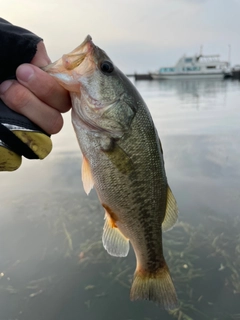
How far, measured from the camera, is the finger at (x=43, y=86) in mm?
1446

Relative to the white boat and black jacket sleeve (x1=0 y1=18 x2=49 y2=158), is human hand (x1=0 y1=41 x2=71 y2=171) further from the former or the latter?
the white boat

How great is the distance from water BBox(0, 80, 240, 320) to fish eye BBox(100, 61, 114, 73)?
8.34ft

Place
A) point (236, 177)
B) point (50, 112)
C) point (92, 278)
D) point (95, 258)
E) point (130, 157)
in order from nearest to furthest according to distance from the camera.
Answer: point (50, 112) < point (130, 157) < point (92, 278) < point (95, 258) < point (236, 177)

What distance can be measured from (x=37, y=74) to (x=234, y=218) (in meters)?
4.11

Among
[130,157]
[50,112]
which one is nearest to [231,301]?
[130,157]

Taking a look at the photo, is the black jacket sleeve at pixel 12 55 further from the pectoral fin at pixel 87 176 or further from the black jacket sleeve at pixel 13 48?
the pectoral fin at pixel 87 176

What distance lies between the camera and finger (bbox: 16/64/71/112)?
4.75ft

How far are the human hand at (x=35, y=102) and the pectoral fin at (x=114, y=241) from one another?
72 centimetres

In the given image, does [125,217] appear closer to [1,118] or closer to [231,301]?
[1,118]

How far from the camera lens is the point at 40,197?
5535 mm

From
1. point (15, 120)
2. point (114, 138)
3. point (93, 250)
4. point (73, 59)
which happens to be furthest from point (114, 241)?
point (93, 250)

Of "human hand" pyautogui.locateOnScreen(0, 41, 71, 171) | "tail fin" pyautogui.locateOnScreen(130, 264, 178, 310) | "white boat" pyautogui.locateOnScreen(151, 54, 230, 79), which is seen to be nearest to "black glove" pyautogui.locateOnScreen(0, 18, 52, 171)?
"human hand" pyautogui.locateOnScreen(0, 41, 71, 171)

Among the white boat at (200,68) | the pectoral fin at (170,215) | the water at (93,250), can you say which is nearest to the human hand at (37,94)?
the pectoral fin at (170,215)

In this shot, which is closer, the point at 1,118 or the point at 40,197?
the point at 1,118
